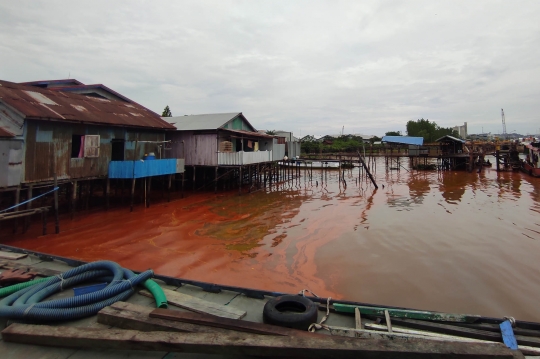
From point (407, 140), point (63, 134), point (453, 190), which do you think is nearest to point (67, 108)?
point (63, 134)

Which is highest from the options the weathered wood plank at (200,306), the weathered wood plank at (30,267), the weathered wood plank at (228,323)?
the weathered wood plank at (30,267)

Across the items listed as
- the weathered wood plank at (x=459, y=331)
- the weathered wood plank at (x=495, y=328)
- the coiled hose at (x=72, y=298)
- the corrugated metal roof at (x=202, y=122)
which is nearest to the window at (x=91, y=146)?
the corrugated metal roof at (x=202, y=122)

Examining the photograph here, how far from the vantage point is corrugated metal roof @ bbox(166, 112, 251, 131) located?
21266 mm

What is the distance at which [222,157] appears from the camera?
21.1 metres

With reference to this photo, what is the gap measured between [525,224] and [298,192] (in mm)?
13970

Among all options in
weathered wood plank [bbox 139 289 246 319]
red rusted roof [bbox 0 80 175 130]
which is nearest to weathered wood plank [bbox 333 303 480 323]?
weathered wood plank [bbox 139 289 246 319]

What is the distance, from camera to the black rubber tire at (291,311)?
3.33 meters

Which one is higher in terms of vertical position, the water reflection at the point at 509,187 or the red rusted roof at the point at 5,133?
the red rusted roof at the point at 5,133

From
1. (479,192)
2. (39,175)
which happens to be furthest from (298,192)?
(39,175)

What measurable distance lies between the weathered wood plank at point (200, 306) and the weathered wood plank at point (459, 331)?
6.30 feet

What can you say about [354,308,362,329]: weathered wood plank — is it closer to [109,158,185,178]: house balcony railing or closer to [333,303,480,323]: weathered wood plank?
[333,303,480,323]: weathered wood plank

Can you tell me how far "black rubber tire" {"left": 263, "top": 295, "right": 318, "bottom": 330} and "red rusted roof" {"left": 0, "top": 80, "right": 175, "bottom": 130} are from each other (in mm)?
12319

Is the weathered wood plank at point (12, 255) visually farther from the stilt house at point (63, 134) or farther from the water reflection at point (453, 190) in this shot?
the water reflection at point (453, 190)

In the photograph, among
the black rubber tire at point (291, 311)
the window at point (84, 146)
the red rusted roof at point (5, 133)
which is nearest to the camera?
the black rubber tire at point (291, 311)
